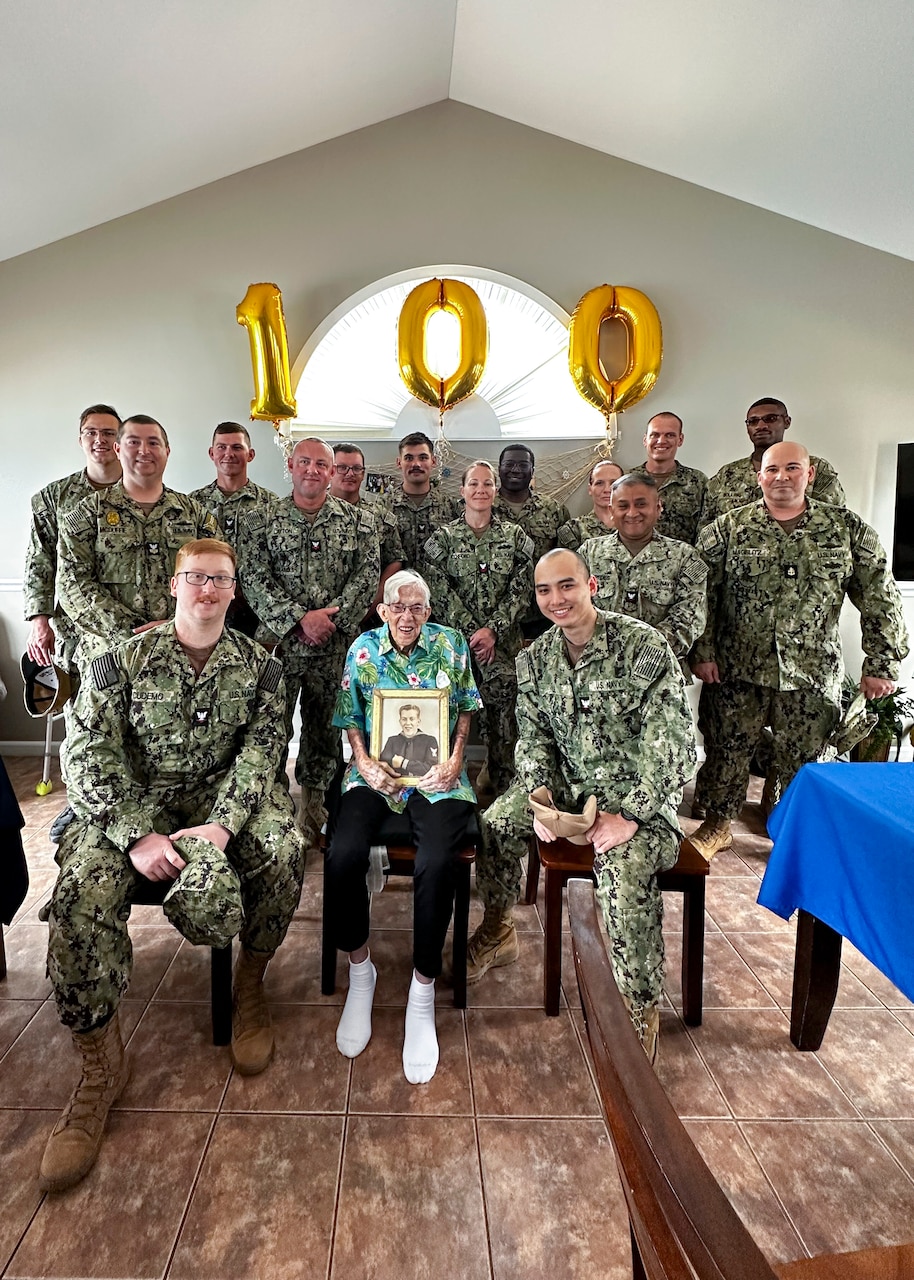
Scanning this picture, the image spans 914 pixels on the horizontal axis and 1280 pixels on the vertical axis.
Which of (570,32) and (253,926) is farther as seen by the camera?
(570,32)

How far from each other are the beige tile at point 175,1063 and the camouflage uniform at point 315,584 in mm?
1310

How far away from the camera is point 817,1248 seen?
1358mm

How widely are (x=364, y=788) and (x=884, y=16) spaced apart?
11.7 ft

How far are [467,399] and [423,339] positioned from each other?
1.51ft

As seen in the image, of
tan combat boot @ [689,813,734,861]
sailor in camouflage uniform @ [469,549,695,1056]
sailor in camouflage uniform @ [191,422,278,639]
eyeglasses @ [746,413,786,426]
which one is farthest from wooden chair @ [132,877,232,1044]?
eyeglasses @ [746,413,786,426]

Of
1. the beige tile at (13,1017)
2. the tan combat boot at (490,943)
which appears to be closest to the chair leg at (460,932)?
the tan combat boot at (490,943)

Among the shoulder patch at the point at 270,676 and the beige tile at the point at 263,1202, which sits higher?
the shoulder patch at the point at 270,676

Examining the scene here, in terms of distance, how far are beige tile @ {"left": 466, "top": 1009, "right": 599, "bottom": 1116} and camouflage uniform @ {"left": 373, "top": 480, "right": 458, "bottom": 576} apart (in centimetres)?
223

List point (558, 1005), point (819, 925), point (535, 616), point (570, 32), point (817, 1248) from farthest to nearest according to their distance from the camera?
1. point (535, 616)
2. point (570, 32)
3. point (558, 1005)
4. point (819, 925)
5. point (817, 1248)

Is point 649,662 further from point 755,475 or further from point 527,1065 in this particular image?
point 755,475

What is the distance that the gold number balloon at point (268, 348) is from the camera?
3979 millimetres

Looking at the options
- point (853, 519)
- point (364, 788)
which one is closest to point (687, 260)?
point (853, 519)

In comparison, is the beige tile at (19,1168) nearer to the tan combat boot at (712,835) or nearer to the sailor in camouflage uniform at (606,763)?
the sailor in camouflage uniform at (606,763)

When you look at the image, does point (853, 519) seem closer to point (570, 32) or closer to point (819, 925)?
point (819, 925)
